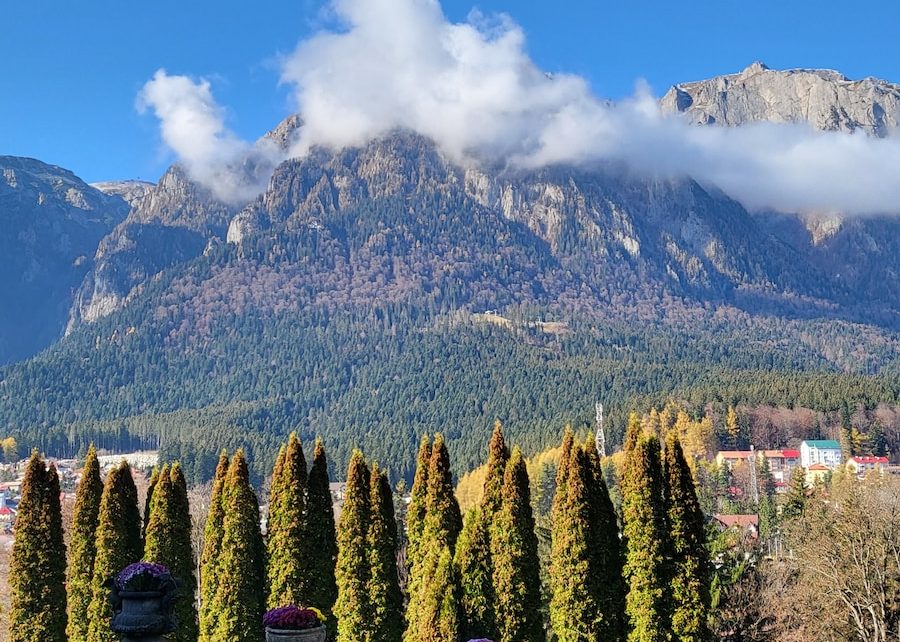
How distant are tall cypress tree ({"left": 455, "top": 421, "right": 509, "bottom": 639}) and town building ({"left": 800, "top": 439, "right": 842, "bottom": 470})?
118 meters

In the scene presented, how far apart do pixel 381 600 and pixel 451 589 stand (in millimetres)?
5037

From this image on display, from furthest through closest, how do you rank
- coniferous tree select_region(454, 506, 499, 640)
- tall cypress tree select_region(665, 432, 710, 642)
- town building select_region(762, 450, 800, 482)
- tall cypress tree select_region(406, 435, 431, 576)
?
town building select_region(762, 450, 800, 482) → tall cypress tree select_region(406, 435, 431, 576) → coniferous tree select_region(454, 506, 499, 640) → tall cypress tree select_region(665, 432, 710, 642)

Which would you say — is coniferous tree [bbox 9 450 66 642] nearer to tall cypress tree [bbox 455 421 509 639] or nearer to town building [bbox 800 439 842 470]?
tall cypress tree [bbox 455 421 509 639]

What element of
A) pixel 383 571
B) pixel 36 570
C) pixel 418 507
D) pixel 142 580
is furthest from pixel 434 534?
pixel 142 580

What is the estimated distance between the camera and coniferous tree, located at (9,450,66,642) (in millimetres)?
40500

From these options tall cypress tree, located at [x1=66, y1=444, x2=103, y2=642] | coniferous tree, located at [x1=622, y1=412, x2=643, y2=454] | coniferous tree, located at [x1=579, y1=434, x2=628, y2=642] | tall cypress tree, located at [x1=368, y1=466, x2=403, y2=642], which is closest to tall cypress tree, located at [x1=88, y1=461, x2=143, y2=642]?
tall cypress tree, located at [x1=66, y1=444, x2=103, y2=642]

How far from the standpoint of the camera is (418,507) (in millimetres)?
42844

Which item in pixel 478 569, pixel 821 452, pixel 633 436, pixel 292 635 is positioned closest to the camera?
pixel 292 635

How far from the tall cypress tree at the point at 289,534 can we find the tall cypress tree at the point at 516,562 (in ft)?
26.9

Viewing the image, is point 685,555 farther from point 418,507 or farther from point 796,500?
point 796,500

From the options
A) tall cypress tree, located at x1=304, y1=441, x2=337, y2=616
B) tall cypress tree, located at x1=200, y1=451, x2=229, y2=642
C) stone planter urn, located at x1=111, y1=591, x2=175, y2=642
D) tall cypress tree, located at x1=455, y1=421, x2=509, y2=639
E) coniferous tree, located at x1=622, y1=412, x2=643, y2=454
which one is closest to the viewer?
stone planter urn, located at x1=111, y1=591, x2=175, y2=642

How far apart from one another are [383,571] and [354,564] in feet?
4.02

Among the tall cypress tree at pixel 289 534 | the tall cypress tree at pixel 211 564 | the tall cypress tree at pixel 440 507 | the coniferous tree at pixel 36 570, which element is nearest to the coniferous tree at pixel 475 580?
the tall cypress tree at pixel 440 507

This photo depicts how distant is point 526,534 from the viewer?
37.2m
